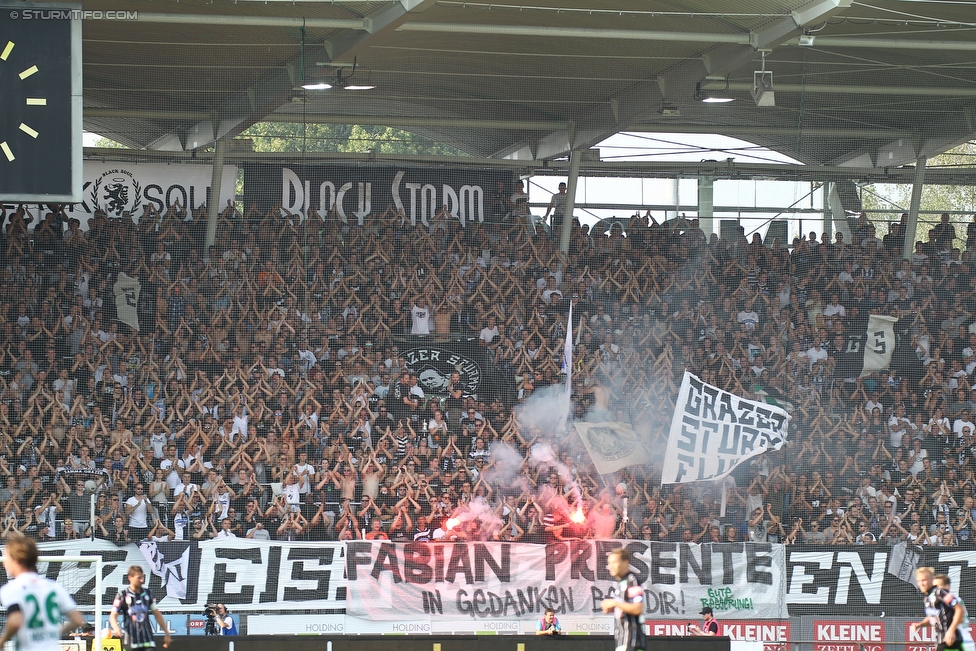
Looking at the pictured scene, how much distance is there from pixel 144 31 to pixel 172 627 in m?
8.02

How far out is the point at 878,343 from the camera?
19609mm

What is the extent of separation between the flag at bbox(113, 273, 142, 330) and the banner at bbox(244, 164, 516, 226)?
2.09 meters

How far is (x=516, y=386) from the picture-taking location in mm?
19156

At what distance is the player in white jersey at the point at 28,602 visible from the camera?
23.2 feet

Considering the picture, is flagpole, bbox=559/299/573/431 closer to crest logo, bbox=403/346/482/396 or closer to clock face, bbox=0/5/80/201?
crest logo, bbox=403/346/482/396

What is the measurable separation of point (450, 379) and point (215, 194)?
4.53 meters

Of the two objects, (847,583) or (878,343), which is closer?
(847,583)

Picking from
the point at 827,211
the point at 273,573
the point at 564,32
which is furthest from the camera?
the point at 827,211

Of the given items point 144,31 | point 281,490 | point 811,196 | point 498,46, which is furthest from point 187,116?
point 811,196

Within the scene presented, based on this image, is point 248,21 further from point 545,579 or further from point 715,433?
point 715,433

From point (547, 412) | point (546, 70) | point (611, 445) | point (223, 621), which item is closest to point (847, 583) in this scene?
point (611, 445)

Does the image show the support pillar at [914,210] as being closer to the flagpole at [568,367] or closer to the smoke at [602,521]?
the flagpole at [568,367]

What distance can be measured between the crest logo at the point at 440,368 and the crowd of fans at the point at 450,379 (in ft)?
0.42

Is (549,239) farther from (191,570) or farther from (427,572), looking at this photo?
(191,570)
